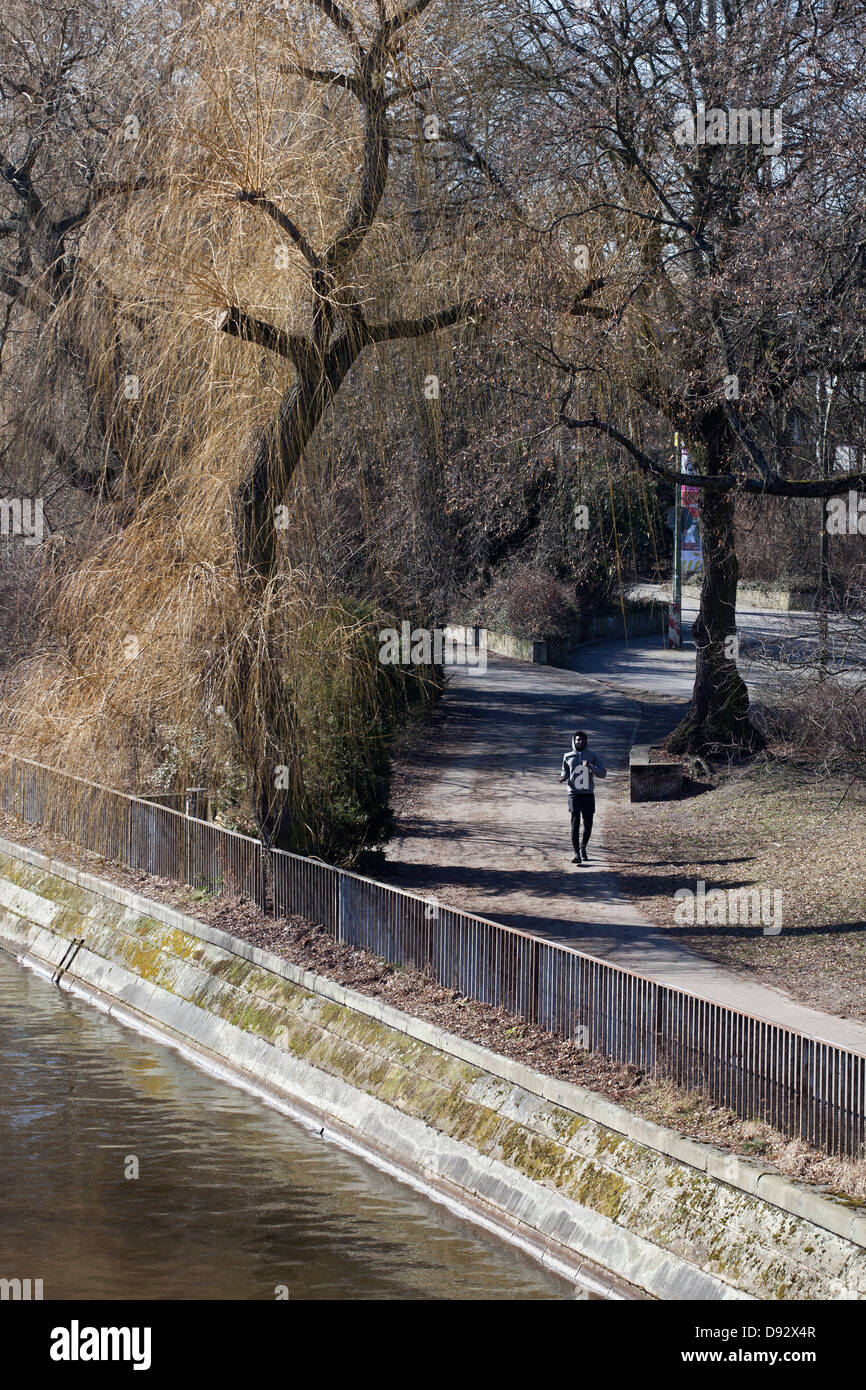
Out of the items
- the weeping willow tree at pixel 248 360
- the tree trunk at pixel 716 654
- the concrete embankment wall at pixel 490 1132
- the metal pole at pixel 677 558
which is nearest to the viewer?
the concrete embankment wall at pixel 490 1132

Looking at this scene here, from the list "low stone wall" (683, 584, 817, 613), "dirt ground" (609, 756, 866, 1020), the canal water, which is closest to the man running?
"dirt ground" (609, 756, 866, 1020)

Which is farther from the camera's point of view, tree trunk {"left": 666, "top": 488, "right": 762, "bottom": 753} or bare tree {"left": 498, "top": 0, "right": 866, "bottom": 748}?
A: tree trunk {"left": 666, "top": 488, "right": 762, "bottom": 753}

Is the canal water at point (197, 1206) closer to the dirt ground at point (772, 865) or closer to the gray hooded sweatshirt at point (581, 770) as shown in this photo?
the dirt ground at point (772, 865)

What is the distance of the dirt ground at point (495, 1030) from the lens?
32.6ft

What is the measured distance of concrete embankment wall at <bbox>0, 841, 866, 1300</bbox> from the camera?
9391 millimetres

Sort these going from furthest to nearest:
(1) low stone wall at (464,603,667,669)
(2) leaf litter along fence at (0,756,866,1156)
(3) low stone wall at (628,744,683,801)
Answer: (1) low stone wall at (464,603,667,669), (3) low stone wall at (628,744,683,801), (2) leaf litter along fence at (0,756,866,1156)

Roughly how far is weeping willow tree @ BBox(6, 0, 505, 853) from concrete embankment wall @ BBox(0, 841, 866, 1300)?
100 inches

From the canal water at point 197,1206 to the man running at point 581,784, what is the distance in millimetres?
6404

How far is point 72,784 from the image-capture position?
16781 millimetres

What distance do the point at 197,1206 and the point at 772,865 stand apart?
9.88 meters

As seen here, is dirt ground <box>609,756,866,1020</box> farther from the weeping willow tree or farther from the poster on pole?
the poster on pole

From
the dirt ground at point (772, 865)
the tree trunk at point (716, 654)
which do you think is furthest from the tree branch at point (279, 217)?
the tree trunk at point (716, 654)

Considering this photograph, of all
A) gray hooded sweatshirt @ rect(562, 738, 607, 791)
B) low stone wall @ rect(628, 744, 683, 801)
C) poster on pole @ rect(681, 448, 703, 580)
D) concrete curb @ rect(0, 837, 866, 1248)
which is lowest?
concrete curb @ rect(0, 837, 866, 1248)

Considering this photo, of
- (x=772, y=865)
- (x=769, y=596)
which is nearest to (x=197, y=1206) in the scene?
(x=772, y=865)
